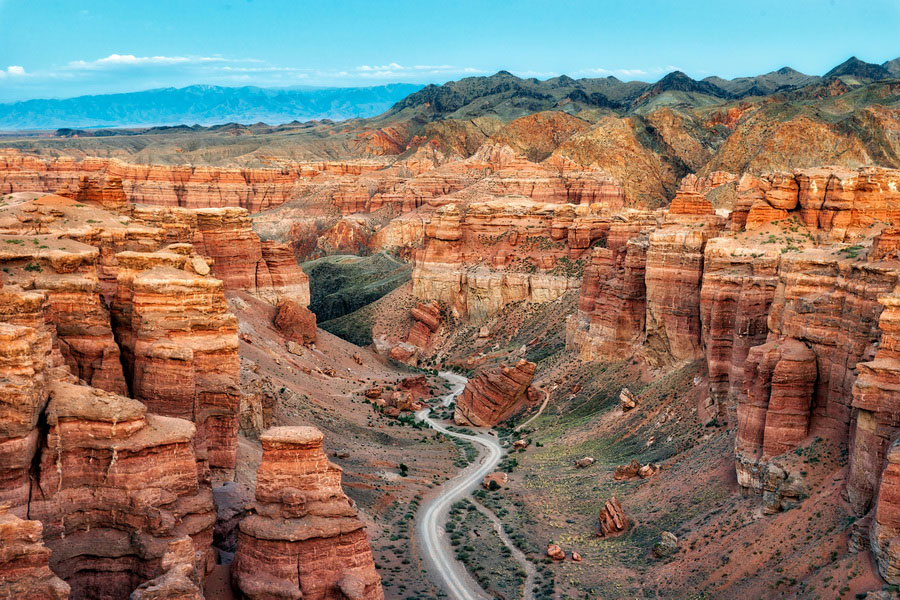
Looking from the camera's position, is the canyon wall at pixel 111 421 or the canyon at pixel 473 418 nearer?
the canyon wall at pixel 111 421

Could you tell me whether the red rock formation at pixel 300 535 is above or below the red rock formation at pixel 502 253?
above

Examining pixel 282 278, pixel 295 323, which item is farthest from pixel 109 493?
pixel 282 278

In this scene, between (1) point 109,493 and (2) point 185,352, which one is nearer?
(1) point 109,493

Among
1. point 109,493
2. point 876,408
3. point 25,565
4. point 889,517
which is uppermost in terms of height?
point 876,408

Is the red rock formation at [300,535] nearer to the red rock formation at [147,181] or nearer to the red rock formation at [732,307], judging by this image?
A: the red rock formation at [732,307]

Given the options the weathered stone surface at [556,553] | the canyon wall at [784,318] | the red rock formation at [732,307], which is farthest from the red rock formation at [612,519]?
the red rock formation at [732,307]

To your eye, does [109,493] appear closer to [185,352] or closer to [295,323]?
[185,352]
